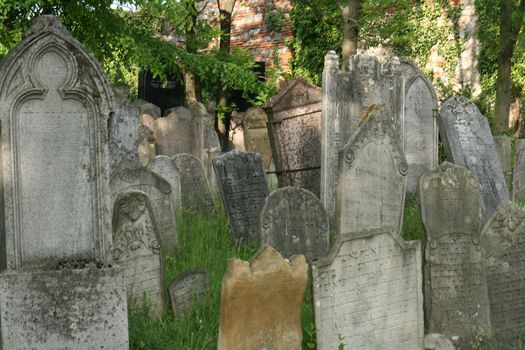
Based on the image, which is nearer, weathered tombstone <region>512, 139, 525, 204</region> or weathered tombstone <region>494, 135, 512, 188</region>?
weathered tombstone <region>512, 139, 525, 204</region>

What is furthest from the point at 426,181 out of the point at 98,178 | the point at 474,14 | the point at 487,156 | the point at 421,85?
the point at 474,14

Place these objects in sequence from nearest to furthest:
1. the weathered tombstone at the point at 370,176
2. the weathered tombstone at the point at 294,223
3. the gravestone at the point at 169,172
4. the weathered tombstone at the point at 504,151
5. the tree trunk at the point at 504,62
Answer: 1. the weathered tombstone at the point at 294,223
2. the weathered tombstone at the point at 370,176
3. the gravestone at the point at 169,172
4. the weathered tombstone at the point at 504,151
5. the tree trunk at the point at 504,62

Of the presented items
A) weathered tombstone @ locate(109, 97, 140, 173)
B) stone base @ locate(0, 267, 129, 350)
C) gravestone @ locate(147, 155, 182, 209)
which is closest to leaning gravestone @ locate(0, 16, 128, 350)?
stone base @ locate(0, 267, 129, 350)

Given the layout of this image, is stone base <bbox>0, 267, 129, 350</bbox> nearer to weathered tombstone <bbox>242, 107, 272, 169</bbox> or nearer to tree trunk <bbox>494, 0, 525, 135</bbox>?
weathered tombstone <bbox>242, 107, 272, 169</bbox>

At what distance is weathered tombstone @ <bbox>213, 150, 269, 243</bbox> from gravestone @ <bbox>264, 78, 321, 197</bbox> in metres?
1.63

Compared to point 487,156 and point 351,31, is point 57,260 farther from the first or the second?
point 351,31

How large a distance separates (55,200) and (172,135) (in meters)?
9.54

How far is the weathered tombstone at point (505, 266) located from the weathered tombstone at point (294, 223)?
60.6 inches

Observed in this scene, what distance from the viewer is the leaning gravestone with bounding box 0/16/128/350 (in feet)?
18.7

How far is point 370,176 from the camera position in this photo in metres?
7.93

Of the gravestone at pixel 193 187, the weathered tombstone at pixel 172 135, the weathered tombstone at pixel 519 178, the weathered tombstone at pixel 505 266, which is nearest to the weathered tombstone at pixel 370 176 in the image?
the weathered tombstone at pixel 505 266

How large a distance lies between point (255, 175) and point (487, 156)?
8.95 ft

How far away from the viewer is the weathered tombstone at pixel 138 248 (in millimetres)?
6816

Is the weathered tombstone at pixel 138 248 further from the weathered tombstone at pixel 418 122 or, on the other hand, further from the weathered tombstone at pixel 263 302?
the weathered tombstone at pixel 418 122
